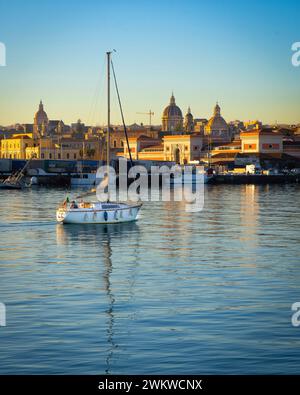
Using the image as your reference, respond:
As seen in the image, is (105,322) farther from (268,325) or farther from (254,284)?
(254,284)

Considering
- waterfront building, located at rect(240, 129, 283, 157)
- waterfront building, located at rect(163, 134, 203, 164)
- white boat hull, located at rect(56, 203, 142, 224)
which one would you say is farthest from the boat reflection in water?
waterfront building, located at rect(163, 134, 203, 164)

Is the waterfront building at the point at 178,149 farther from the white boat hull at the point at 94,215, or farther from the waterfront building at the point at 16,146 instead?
the white boat hull at the point at 94,215

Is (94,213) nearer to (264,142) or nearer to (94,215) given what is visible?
(94,215)

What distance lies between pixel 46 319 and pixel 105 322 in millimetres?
1284

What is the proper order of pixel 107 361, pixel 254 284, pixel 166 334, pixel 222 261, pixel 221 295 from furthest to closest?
pixel 222 261
pixel 254 284
pixel 221 295
pixel 166 334
pixel 107 361

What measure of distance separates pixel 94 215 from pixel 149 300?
1906 cm

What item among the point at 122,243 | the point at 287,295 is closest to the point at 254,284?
the point at 287,295

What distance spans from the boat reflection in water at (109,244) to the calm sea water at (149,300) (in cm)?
4

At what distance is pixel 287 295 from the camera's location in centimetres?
1998

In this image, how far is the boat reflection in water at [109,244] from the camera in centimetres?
1678

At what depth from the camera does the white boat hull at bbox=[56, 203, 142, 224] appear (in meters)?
38.1

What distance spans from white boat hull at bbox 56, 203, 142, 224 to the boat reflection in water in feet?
0.99

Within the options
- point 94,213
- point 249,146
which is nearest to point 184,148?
point 249,146
